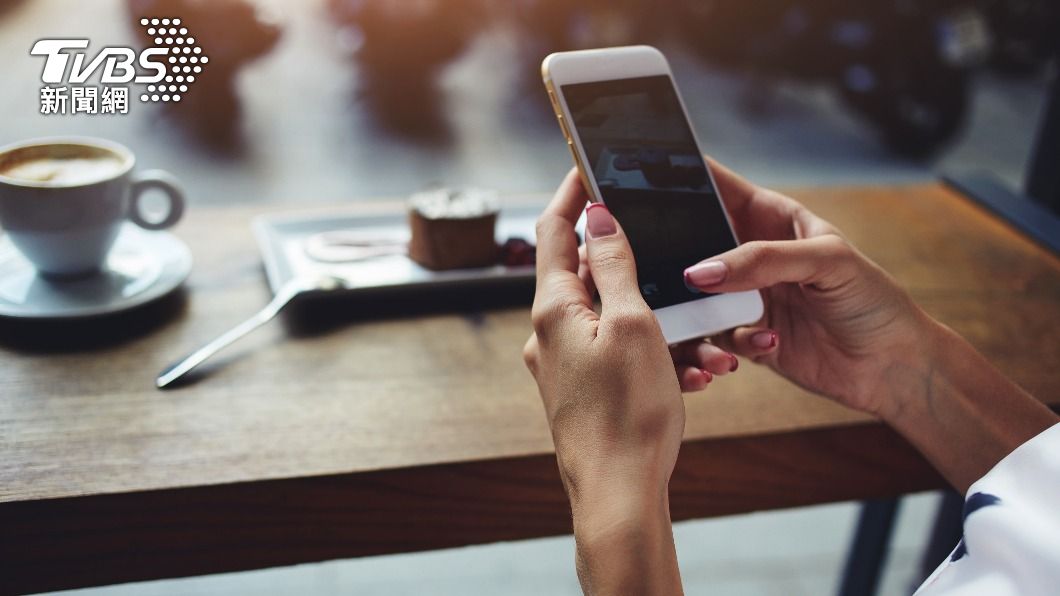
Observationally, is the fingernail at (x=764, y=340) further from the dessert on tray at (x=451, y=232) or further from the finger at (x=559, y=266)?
the dessert on tray at (x=451, y=232)

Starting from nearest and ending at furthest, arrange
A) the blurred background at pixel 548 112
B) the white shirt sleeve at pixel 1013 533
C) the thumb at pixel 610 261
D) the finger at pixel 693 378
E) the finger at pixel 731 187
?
the white shirt sleeve at pixel 1013 533 → the thumb at pixel 610 261 → the finger at pixel 693 378 → the finger at pixel 731 187 → the blurred background at pixel 548 112

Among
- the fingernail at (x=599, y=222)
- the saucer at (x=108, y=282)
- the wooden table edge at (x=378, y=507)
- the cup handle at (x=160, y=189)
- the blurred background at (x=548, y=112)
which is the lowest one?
the blurred background at (x=548, y=112)

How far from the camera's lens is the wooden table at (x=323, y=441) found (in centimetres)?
61

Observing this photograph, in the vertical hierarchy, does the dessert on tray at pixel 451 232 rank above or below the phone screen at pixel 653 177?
below

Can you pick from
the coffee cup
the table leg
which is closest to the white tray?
the coffee cup

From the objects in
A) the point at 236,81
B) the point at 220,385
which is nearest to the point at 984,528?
the point at 220,385

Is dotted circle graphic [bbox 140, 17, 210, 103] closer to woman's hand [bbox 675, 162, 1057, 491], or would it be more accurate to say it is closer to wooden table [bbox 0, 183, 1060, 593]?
wooden table [bbox 0, 183, 1060, 593]

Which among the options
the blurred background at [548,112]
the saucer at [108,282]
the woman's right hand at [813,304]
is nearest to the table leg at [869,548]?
the blurred background at [548,112]

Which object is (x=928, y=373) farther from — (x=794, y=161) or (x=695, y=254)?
(x=794, y=161)

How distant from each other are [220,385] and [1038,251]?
0.87 meters

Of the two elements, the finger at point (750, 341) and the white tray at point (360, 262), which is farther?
the white tray at point (360, 262)

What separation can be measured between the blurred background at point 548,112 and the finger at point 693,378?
757 mm
